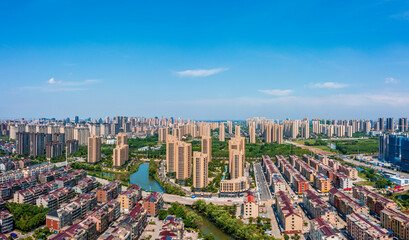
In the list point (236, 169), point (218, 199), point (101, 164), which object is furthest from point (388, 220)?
point (101, 164)

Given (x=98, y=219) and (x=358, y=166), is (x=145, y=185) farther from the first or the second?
(x=358, y=166)

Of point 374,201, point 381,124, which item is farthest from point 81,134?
point 381,124

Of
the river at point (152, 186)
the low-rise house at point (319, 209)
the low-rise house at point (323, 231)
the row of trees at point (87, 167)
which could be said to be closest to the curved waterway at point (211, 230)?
the river at point (152, 186)

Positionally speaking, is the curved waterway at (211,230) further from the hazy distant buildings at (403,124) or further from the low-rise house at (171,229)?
the hazy distant buildings at (403,124)

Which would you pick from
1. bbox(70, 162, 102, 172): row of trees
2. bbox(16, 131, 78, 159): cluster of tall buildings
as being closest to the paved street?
bbox(70, 162, 102, 172): row of trees

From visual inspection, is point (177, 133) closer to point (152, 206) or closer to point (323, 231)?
point (152, 206)

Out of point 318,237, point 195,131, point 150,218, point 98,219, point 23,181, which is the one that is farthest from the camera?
point 195,131

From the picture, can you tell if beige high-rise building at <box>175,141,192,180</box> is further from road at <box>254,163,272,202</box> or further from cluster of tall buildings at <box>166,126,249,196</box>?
road at <box>254,163,272,202</box>
